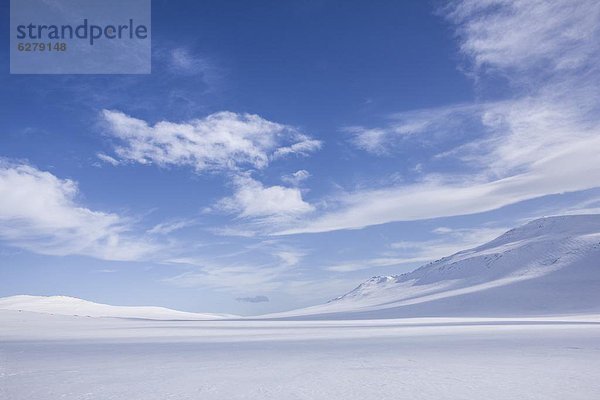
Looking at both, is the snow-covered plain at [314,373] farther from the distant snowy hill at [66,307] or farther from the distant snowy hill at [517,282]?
the distant snowy hill at [66,307]

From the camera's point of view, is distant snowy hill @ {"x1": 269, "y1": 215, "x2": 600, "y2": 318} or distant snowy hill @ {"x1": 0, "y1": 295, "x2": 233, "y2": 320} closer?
distant snowy hill @ {"x1": 269, "y1": 215, "x2": 600, "y2": 318}

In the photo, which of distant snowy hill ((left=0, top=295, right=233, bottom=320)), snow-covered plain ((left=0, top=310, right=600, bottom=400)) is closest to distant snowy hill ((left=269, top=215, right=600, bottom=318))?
distant snowy hill ((left=0, top=295, right=233, bottom=320))

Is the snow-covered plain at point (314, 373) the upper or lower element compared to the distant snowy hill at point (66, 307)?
upper

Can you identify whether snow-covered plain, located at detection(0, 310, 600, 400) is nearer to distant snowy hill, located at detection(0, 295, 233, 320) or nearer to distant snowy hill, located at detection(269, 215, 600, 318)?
distant snowy hill, located at detection(269, 215, 600, 318)

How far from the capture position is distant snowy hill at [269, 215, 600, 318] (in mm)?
96231

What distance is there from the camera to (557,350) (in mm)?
18625

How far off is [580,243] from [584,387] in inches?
6615

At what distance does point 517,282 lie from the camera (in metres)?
125

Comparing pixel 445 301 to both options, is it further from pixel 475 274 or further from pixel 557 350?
pixel 557 350

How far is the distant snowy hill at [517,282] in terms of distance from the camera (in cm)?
9623

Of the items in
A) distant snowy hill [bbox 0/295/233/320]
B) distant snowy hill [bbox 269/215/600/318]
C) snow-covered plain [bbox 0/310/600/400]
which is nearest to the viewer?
snow-covered plain [bbox 0/310/600/400]

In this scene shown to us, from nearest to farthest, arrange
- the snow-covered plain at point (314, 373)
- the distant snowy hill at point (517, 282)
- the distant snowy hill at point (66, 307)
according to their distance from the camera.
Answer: the snow-covered plain at point (314, 373) → the distant snowy hill at point (517, 282) → the distant snowy hill at point (66, 307)

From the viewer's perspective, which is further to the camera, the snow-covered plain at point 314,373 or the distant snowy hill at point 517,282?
the distant snowy hill at point 517,282

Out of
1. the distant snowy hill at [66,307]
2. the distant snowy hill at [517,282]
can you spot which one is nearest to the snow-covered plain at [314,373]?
the distant snowy hill at [517,282]
